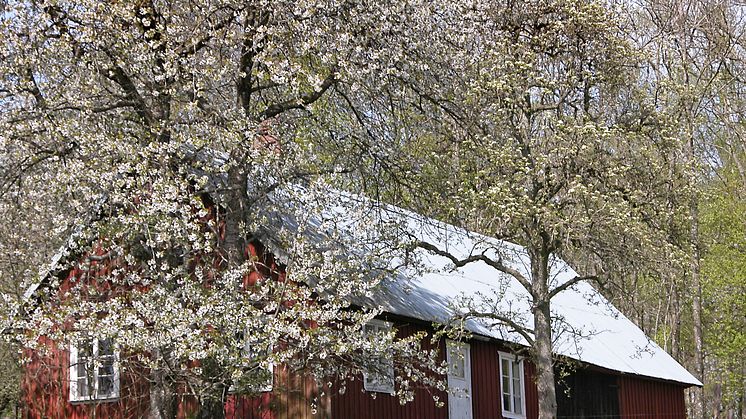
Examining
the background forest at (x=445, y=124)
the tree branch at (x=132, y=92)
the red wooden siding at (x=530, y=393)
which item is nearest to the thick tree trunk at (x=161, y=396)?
the background forest at (x=445, y=124)

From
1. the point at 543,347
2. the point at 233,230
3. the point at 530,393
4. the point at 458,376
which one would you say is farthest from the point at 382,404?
the point at 530,393

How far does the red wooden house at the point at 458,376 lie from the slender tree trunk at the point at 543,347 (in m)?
0.41

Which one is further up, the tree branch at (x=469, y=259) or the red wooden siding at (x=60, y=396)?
the tree branch at (x=469, y=259)

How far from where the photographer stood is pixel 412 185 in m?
18.6

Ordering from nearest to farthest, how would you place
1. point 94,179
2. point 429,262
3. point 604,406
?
1. point 94,179
2. point 429,262
3. point 604,406

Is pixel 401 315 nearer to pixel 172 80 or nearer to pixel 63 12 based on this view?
pixel 172 80

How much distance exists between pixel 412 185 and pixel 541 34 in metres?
4.59

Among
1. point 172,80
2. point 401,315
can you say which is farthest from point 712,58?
point 172,80

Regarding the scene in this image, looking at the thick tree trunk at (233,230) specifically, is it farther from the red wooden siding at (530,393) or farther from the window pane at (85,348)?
the red wooden siding at (530,393)

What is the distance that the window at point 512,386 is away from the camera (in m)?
24.4

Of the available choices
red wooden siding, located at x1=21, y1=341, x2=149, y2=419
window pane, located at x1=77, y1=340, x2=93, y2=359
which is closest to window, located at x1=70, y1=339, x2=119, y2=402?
red wooden siding, located at x1=21, y1=341, x2=149, y2=419

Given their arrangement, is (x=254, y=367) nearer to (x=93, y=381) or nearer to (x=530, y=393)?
(x=93, y=381)

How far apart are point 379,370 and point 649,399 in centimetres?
1594

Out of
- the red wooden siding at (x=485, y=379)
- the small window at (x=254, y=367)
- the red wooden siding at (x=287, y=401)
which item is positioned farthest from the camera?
the red wooden siding at (x=485, y=379)
